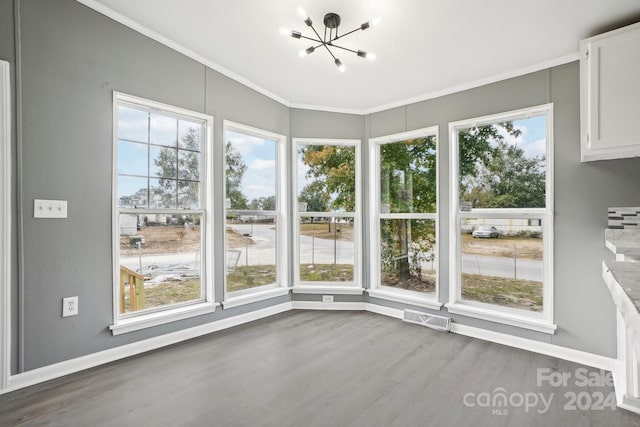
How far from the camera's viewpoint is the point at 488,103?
10.7ft

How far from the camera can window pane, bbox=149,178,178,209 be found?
2891 mm

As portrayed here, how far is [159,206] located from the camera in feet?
9.61

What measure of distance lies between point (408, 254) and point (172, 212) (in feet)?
8.83

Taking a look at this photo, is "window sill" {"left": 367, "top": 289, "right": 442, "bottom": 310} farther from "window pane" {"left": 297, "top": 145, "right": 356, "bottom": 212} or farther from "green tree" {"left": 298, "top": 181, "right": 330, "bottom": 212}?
"green tree" {"left": 298, "top": 181, "right": 330, "bottom": 212}

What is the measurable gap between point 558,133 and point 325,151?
2461 millimetres

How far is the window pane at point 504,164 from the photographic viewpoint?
3016mm

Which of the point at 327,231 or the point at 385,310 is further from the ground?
the point at 327,231

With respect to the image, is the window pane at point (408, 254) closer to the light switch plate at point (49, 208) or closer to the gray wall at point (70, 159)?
the gray wall at point (70, 159)

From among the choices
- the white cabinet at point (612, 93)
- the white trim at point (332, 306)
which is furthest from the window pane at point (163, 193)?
the white cabinet at point (612, 93)

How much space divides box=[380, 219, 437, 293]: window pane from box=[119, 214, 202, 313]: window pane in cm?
224

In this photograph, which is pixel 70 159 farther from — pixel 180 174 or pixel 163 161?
pixel 180 174

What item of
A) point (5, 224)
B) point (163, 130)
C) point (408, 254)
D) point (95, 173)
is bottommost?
point (408, 254)

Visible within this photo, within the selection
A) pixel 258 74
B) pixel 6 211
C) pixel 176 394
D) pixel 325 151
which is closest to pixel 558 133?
pixel 325 151

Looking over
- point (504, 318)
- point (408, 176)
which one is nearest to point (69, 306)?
point (408, 176)
